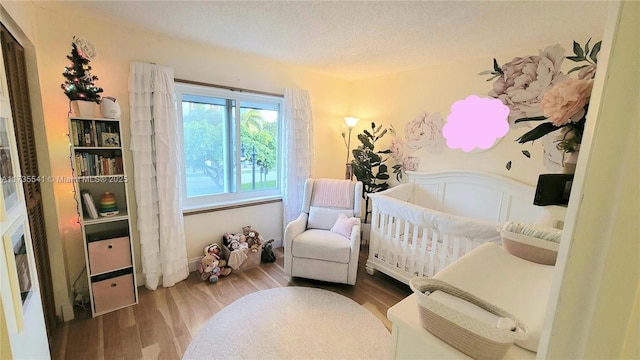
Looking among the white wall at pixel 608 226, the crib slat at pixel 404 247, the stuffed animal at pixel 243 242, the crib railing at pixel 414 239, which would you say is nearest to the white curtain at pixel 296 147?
the stuffed animal at pixel 243 242

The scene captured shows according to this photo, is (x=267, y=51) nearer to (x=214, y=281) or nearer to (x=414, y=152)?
(x=414, y=152)

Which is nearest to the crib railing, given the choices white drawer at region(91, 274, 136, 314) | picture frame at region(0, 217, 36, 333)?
white drawer at region(91, 274, 136, 314)

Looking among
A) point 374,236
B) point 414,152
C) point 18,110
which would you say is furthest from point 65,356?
point 414,152

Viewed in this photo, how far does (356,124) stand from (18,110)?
125 inches

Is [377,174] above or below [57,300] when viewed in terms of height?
above

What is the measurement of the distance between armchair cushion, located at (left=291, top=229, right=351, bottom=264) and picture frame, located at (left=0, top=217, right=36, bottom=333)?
5.55 ft

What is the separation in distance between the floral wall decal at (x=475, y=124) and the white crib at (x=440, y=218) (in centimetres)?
32

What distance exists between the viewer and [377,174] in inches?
136

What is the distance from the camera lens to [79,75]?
177 centimetres

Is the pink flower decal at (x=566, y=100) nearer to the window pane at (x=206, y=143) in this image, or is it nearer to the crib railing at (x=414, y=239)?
the crib railing at (x=414, y=239)

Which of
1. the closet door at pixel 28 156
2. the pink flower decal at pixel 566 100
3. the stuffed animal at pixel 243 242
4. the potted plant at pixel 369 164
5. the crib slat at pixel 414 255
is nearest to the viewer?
the pink flower decal at pixel 566 100

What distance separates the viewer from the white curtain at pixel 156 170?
2170mm

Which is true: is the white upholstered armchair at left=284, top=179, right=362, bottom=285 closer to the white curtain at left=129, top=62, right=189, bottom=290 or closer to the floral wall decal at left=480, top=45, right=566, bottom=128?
the white curtain at left=129, top=62, right=189, bottom=290

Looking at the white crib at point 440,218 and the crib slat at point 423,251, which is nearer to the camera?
the white crib at point 440,218
